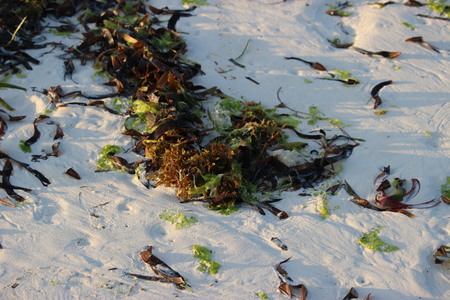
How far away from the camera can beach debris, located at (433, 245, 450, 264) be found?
2277 millimetres

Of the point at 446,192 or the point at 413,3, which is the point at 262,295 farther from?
the point at 413,3

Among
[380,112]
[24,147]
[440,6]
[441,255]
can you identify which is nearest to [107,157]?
[24,147]

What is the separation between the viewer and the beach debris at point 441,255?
7.47 ft

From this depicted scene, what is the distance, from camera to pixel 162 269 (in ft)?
7.45

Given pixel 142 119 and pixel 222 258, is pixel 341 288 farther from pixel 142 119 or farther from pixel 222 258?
pixel 142 119

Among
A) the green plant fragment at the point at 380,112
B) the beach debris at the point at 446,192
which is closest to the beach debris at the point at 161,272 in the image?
the beach debris at the point at 446,192

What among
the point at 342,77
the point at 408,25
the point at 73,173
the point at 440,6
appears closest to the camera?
the point at 73,173

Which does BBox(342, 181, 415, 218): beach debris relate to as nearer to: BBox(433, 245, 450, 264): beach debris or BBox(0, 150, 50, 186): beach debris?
BBox(433, 245, 450, 264): beach debris

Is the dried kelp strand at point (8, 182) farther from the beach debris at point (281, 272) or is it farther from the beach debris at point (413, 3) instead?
the beach debris at point (413, 3)

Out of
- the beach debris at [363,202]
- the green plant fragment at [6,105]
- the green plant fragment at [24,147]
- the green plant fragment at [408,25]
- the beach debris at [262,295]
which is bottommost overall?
the beach debris at [262,295]

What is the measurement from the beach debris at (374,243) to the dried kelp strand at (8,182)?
6.21ft

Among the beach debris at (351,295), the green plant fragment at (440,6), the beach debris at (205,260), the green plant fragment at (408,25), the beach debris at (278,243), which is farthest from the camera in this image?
the green plant fragment at (440,6)

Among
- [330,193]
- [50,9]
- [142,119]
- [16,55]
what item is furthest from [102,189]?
[50,9]

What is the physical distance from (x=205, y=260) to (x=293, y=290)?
454 mm
